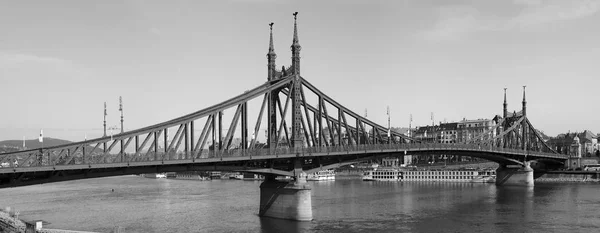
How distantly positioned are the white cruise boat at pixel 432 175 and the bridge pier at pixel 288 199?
101 metres

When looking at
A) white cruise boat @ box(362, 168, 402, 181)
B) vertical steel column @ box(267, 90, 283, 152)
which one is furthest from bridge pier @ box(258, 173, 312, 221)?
white cruise boat @ box(362, 168, 402, 181)

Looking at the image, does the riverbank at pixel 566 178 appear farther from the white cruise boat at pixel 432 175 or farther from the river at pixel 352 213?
the river at pixel 352 213

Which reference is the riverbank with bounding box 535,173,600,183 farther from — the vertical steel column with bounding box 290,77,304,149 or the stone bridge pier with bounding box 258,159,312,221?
the stone bridge pier with bounding box 258,159,312,221

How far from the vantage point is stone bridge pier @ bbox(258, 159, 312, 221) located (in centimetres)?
7231

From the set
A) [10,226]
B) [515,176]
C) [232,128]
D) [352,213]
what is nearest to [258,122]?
[232,128]

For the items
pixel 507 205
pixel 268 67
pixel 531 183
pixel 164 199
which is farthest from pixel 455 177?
pixel 268 67

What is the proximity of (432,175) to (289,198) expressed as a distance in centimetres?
10513

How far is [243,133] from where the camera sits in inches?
2923

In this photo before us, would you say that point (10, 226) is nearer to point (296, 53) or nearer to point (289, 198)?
point (289, 198)

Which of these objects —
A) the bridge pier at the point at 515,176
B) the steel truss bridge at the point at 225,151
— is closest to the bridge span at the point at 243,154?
the steel truss bridge at the point at 225,151

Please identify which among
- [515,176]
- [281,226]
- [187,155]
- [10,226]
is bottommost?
[281,226]

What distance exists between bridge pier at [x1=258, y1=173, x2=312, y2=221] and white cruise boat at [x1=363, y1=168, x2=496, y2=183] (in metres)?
101

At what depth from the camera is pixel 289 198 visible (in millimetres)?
73062

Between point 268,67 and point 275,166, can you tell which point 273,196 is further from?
point 268,67
